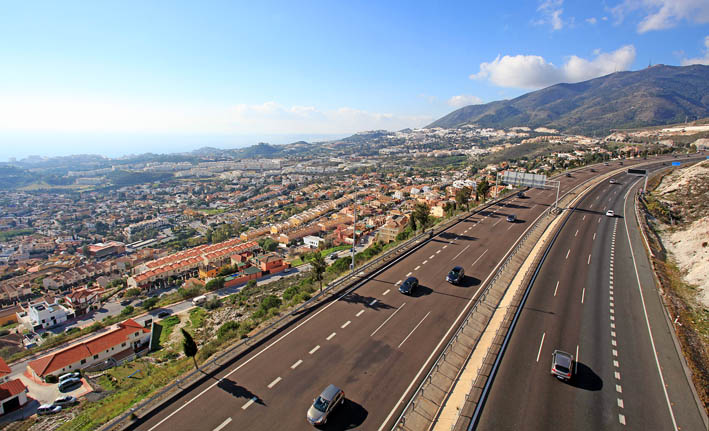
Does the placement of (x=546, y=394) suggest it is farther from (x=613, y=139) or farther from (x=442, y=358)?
(x=613, y=139)

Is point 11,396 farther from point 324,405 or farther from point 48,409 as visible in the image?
point 324,405

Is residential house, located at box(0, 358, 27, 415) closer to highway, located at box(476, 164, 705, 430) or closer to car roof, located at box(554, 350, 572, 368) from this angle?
highway, located at box(476, 164, 705, 430)

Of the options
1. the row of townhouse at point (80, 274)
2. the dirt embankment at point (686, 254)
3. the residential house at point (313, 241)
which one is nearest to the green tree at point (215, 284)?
the residential house at point (313, 241)

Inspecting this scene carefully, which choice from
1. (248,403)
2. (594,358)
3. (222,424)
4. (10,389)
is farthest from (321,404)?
(10,389)

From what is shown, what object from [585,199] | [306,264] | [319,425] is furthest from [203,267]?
[585,199]

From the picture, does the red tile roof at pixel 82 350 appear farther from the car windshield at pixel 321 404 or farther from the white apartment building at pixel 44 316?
the car windshield at pixel 321 404
